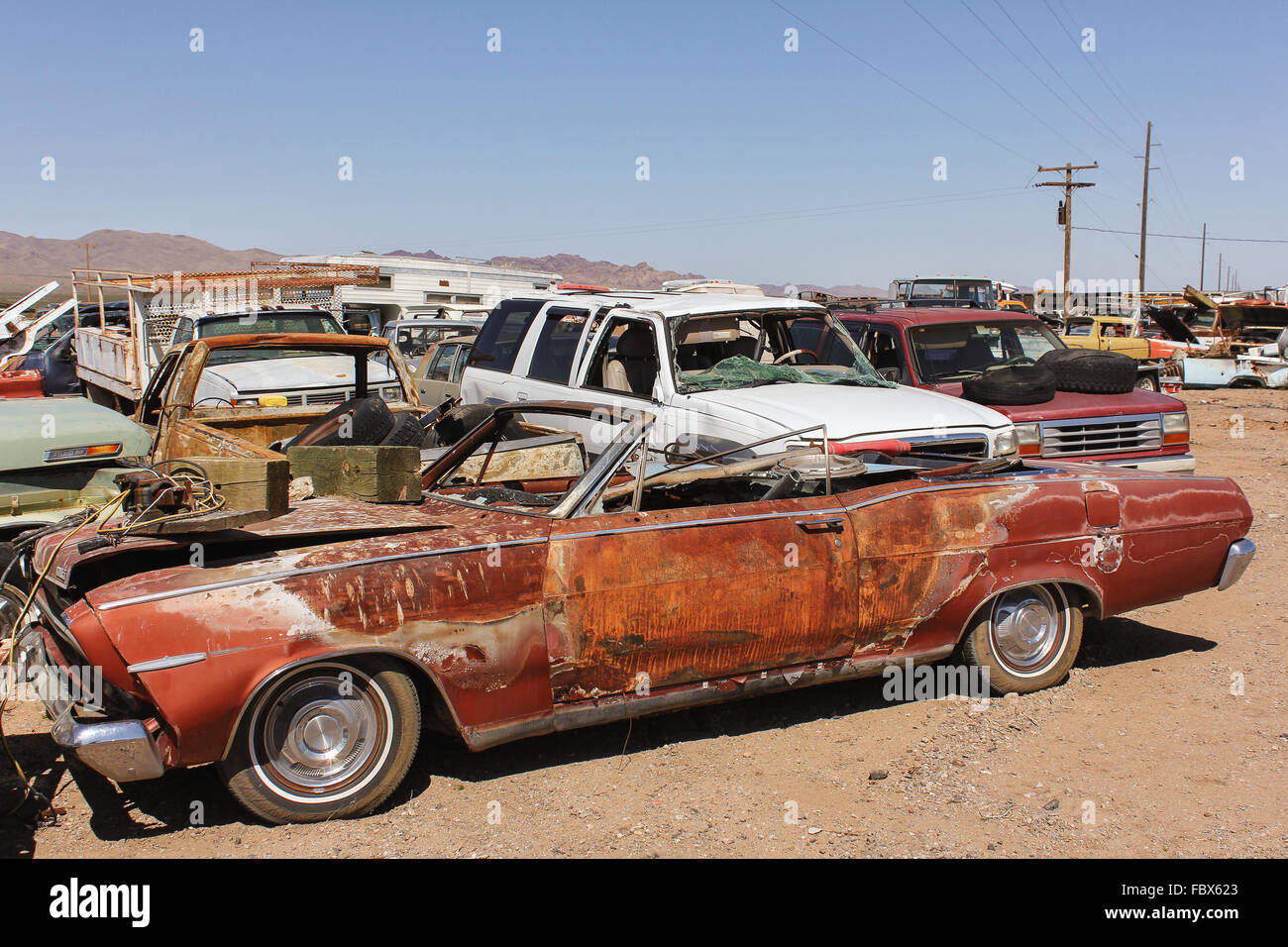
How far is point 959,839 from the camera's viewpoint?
3.69 meters

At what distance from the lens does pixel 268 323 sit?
11398 mm

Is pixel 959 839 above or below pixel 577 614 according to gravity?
below

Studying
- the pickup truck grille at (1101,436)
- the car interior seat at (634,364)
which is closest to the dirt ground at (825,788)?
the pickup truck grille at (1101,436)

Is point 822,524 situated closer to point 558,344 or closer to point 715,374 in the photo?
point 715,374

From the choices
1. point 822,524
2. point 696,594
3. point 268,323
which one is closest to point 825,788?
point 696,594

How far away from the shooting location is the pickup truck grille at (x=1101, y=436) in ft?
A: 25.5

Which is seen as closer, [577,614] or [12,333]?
[577,614]

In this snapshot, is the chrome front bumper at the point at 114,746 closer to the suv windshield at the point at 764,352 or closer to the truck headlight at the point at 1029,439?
the suv windshield at the point at 764,352

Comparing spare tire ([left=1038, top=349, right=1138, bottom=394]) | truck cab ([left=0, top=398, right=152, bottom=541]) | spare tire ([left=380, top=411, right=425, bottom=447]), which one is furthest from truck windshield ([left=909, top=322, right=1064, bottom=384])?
truck cab ([left=0, top=398, right=152, bottom=541])

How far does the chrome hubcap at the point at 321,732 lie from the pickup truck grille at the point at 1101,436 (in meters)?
5.66

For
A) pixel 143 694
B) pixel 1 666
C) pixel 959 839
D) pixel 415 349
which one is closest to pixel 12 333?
pixel 415 349

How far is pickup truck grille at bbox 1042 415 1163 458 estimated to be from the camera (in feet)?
25.5
